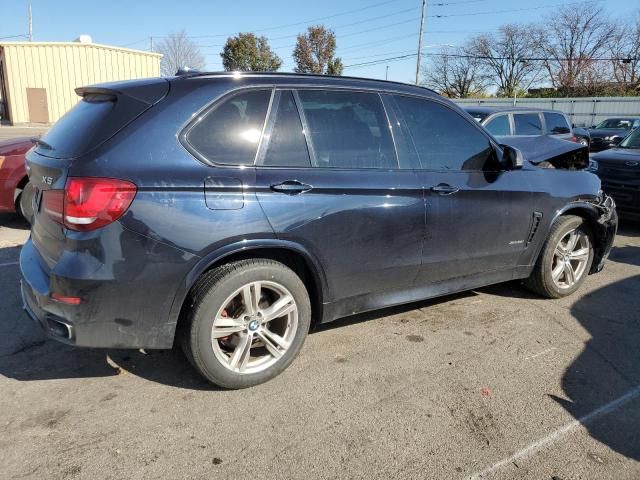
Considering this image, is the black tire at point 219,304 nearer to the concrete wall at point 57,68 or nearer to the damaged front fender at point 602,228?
the damaged front fender at point 602,228

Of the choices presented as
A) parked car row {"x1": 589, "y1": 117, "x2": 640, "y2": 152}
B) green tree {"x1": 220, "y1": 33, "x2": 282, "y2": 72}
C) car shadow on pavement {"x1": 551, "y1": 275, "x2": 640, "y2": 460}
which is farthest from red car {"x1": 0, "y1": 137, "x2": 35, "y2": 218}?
green tree {"x1": 220, "y1": 33, "x2": 282, "y2": 72}

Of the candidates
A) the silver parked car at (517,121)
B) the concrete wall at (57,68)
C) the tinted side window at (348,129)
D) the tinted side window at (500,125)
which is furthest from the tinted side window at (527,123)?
the concrete wall at (57,68)

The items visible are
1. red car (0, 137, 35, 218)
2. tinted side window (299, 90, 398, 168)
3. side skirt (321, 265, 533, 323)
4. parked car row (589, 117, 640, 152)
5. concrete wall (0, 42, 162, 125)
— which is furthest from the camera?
concrete wall (0, 42, 162, 125)

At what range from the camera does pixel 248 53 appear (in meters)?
52.3

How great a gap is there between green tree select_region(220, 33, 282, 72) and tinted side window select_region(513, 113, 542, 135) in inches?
1745

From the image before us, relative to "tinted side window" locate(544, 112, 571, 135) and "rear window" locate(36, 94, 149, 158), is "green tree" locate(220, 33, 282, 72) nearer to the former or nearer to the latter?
"tinted side window" locate(544, 112, 571, 135)

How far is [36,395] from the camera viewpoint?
295cm

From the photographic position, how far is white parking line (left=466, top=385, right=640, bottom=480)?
2455mm

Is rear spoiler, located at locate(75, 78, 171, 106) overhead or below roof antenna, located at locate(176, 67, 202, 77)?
below

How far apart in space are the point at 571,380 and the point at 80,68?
117ft

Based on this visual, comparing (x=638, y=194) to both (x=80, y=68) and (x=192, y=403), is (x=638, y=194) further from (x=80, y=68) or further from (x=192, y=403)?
(x=80, y=68)

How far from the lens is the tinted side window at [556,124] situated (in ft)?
35.1

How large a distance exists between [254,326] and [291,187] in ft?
2.76

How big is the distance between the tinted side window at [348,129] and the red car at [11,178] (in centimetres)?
469
